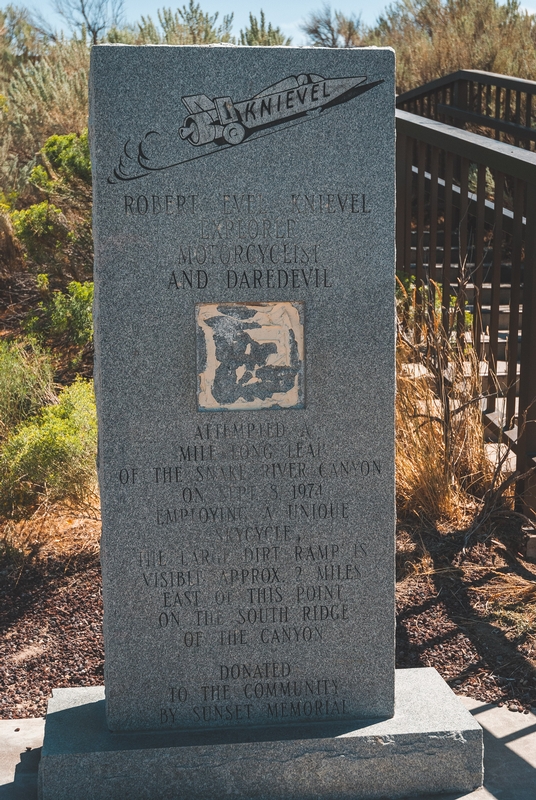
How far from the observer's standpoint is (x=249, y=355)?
3029 millimetres

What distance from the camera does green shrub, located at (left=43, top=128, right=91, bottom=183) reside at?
7516 mm

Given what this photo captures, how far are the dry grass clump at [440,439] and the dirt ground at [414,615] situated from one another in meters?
0.21

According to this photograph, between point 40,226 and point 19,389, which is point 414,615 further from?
point 40,226

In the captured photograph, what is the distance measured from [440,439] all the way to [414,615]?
1222 mm

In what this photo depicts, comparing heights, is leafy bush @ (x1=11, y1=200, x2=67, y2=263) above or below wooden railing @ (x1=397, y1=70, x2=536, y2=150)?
below

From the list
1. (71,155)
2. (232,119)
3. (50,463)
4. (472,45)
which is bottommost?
(50,463)

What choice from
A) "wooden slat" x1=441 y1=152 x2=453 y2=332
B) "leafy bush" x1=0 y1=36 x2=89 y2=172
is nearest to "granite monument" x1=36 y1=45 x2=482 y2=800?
"wooden slat" x1=441 y1=152 x2=453 y2=332

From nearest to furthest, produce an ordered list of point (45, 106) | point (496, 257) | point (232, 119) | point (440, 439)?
1. point (232, 119)
2. point (440, 439)
3. point (496, 257)
4. point (45, 106)

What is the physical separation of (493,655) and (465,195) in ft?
9.99

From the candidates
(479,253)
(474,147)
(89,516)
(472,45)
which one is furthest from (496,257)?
(472,45)

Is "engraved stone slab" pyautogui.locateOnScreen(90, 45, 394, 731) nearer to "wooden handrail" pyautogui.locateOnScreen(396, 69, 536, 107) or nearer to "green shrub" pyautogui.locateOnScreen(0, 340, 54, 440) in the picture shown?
"green shrub" pyautogui.locateOnScreen(0, 340, 54, 440)

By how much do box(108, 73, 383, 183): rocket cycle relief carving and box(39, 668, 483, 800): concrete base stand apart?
6.10 feet

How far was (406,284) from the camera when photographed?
6609mm

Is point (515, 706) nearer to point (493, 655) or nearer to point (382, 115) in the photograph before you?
point (493, 655)
